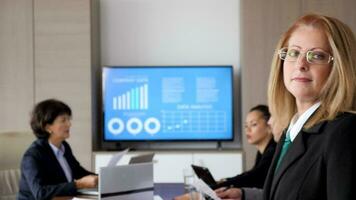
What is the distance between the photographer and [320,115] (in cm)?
133

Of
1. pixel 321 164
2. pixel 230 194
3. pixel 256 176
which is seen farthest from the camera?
pixel 256 176

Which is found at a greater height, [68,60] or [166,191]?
[68,60]

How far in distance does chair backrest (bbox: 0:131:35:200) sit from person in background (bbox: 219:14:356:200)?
2.54m

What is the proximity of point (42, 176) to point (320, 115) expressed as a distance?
2374mm

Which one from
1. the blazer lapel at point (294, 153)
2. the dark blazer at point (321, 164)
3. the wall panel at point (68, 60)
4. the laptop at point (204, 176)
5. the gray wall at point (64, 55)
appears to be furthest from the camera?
the wall panel at point (68, 60)

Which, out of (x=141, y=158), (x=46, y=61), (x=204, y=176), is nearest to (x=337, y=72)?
(x=204, y=176)

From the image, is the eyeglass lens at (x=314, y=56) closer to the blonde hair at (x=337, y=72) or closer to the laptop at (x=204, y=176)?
the blonde hair at (x=337, y=72)

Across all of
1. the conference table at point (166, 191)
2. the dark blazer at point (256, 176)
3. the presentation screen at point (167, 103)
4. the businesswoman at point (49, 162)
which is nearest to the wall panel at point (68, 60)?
the presentation screen at point (167, 103)

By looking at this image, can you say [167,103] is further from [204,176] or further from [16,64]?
[204,176]

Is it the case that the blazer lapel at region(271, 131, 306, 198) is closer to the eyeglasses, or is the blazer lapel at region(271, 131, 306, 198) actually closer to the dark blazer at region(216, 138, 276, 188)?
the eyeglasses

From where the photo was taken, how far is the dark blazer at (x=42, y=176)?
3215 mm

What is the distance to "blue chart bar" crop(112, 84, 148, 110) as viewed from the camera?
228 inches

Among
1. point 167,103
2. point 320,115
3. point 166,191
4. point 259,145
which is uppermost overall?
point 320,115

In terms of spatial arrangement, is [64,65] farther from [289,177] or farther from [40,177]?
[289,177]
